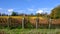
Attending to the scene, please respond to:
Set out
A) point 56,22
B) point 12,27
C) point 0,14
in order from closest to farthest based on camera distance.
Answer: point 12,27 < point 56,22 < point 0,14

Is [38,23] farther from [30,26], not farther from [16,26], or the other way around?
[16,26]

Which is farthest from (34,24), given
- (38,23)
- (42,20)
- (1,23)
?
(1,23)

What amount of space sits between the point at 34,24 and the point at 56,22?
9.25ft

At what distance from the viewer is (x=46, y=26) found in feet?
71.2

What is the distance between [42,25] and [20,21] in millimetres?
2517

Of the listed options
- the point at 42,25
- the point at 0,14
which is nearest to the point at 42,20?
the point at 42,25

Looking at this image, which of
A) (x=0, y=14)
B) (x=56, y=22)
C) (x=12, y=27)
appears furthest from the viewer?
(x=0, y=14)

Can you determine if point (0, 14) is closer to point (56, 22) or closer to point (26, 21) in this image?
point (26, 21)

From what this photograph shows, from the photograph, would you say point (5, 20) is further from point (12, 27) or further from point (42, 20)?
point (42, 20)

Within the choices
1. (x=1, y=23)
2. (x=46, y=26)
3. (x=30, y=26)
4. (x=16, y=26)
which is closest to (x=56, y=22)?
(x=46, y=26)

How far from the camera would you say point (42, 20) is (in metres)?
23.4

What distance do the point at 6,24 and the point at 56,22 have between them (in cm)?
592

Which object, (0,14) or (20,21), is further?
(0,14)

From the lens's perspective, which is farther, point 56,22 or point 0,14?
point 0,14
